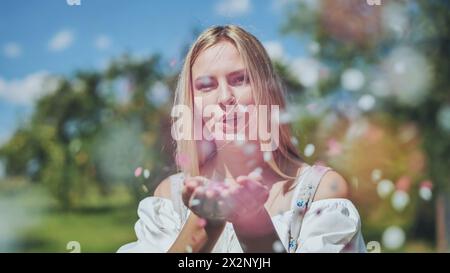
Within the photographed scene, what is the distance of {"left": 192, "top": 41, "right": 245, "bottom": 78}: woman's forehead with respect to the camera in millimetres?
2979

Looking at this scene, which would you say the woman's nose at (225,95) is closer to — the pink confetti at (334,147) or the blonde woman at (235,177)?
the blonde woman at (235,177)

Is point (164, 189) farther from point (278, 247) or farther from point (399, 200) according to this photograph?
point (399, 200)

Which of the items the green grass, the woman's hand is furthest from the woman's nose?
the green grass

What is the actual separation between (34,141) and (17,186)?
0.23m

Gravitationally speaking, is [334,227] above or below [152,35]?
below

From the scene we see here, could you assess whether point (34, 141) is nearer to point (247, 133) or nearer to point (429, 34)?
point (247, 133)

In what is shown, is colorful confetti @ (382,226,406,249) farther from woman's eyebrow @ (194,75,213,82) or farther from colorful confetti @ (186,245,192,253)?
woman's eyebrow @ (194,75,213,82)

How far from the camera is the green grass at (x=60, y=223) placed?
10.2 feet

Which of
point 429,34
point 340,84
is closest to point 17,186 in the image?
point 340,84

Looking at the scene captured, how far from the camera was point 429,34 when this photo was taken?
3.12 m

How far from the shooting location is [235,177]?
3.04 metres

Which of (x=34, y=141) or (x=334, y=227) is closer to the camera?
(x=334, y=227)
